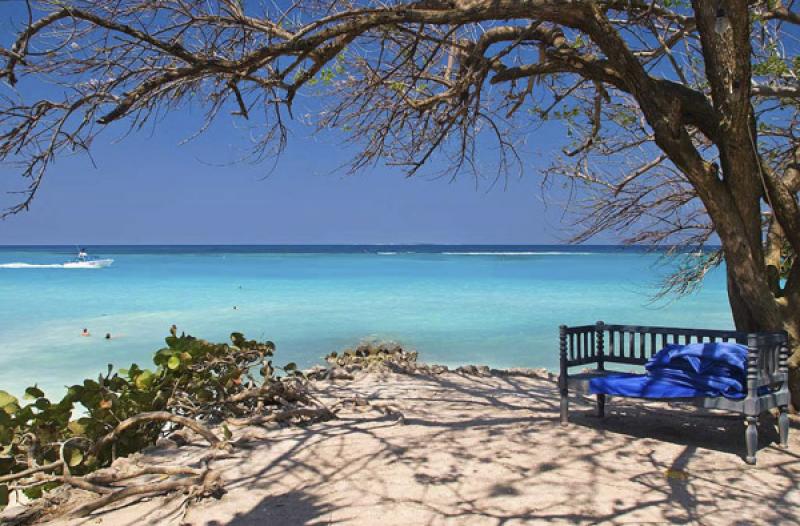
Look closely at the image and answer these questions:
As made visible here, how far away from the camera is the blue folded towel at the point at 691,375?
4211mm

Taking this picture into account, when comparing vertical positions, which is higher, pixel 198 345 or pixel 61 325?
pixel 198 345

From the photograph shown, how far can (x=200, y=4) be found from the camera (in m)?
4.56

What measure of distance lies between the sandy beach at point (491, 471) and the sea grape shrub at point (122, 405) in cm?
44

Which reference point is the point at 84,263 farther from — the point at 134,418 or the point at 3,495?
the point at 3,495

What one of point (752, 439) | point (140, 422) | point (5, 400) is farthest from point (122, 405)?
point (752, 439)

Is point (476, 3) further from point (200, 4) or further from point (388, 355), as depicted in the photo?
point (388, 355)

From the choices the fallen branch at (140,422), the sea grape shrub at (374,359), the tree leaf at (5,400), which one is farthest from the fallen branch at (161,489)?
the sea grape shrub at (374,359)

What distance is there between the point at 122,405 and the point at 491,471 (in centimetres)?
277

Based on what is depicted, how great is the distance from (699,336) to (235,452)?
373 centimetres

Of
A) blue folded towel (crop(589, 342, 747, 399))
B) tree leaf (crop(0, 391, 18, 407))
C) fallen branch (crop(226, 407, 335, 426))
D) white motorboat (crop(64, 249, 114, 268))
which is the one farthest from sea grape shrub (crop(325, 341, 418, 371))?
white motorboat (crop(64, 249, 114, 268))

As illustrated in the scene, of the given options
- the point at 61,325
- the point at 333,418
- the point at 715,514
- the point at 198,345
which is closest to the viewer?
the point at 715,514

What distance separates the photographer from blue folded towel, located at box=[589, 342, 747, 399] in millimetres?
4211

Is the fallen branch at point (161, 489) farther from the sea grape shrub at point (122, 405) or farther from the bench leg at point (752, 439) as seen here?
the bench leg at point (752, 439)

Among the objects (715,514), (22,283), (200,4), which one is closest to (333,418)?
(715,514)
